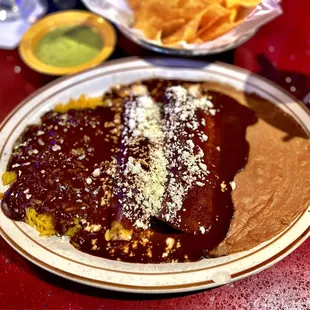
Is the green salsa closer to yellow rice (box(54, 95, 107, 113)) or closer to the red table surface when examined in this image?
yellow rice (box(54, 95, 107, 113))

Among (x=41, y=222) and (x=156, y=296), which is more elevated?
(x=41, y=222)

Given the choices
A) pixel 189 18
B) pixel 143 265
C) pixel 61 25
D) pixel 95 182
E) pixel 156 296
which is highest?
pixel 189 18

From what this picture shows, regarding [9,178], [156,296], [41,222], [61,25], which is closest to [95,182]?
[41,222]

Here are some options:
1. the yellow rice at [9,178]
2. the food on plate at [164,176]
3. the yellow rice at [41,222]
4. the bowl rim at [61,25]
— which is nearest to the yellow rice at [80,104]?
the food on plate at [164,176]

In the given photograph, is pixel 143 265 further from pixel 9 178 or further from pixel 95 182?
pixel 9 178

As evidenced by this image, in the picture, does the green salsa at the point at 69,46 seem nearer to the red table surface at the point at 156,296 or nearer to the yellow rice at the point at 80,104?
the yellow rice at the point at 80,104

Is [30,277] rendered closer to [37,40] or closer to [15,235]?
[15,235]
